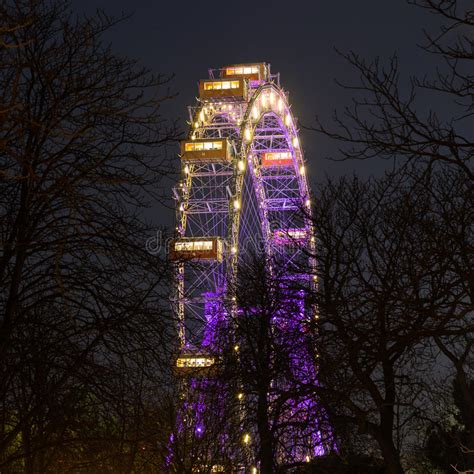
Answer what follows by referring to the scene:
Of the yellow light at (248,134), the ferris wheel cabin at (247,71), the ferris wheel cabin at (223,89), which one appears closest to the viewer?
the yellow light at (248,134)

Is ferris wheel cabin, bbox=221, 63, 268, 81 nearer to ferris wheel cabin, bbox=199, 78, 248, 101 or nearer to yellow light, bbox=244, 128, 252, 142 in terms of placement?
ferris wheel cabin, bbox=199, 78, 248, 101

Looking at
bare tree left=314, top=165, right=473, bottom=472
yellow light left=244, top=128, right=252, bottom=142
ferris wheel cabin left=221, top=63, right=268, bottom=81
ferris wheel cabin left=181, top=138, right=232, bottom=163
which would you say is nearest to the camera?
bare tree left=314, top=165, right=473, bottom=472

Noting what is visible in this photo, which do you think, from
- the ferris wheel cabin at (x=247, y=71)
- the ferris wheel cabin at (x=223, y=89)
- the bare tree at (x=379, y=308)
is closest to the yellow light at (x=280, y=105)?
the ferris wheel cabin at (x=247, y=71)

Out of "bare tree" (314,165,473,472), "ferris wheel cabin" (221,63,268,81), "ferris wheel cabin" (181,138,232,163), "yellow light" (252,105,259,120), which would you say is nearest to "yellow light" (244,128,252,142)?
"yellow light" (252,105,259,120)

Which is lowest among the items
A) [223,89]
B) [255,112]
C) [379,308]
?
[379,308]

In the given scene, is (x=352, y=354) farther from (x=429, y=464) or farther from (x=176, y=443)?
(x=429, y=464)

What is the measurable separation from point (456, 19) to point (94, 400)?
14.9 feet

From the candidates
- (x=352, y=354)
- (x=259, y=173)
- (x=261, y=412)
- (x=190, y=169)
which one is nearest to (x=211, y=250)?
(x=190, y=169)

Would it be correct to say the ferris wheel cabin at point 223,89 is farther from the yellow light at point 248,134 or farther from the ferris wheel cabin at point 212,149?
the ferris wheel cabin at point 212,149

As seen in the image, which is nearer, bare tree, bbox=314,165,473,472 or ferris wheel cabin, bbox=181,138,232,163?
bare tree, bbox=314,165,473,472

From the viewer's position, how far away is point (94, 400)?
24.3 ft

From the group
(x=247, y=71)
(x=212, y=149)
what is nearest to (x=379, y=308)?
(x=212, y=149)

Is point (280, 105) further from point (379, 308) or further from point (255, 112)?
point (379, 308)

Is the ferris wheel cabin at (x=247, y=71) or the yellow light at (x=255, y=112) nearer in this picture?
the yellow light at (x=255, y=112)
